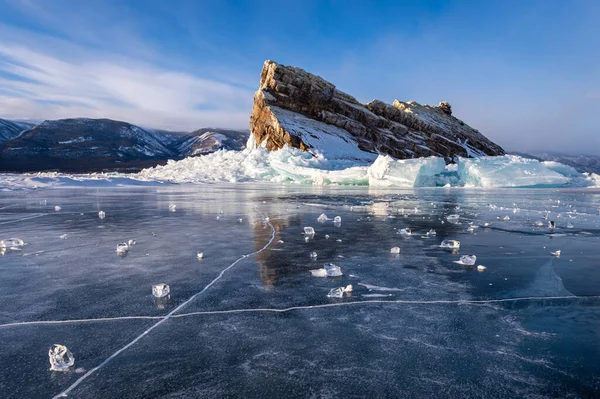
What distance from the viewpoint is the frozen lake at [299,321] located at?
1979 mm

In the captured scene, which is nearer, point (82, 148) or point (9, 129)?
point (82, 148)

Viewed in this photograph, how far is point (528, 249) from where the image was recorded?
5.54 m

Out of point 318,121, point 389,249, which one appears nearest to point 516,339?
point 389,249

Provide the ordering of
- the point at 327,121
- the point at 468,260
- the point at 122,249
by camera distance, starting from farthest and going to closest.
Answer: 1. the point at 327,121
2. the point at 122,249
3. the point at 468,260

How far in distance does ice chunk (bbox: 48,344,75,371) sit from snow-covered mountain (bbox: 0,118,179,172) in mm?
118894

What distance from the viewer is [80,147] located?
151500mm

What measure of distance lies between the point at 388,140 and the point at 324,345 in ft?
186

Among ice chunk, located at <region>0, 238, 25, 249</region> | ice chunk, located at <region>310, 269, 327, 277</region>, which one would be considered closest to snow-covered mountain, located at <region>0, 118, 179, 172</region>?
ice chunk, located at <region>0, 238, 25, 249</region>

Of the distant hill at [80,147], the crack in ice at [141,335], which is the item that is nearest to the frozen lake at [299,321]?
the crack in ice at [141,335]

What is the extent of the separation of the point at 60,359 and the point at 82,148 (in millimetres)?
174835

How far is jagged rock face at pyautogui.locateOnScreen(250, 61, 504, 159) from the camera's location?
4922 centimetres

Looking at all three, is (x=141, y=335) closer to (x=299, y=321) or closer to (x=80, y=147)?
(x=299, y=321)

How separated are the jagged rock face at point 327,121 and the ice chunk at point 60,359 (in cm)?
4315

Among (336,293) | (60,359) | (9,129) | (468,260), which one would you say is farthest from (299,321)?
(9,129)
